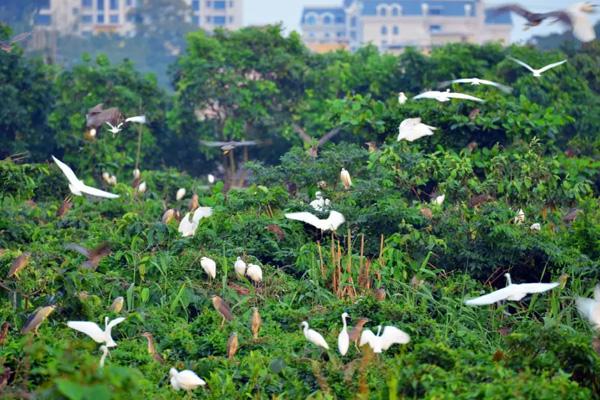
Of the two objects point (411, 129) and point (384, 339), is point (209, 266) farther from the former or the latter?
point (411, 129)

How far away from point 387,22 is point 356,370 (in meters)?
87.7

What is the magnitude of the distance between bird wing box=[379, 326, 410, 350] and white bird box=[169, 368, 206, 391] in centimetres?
87

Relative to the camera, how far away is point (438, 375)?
5605 mm

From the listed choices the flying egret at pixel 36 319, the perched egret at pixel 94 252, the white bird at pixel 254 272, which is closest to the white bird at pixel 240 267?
the white bird at pixel 254 272

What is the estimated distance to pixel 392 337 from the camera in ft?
20.5

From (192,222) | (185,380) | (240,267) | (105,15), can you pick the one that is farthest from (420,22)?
(185,380)

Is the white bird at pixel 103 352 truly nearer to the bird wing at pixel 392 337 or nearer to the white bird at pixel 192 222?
the bird wing at pixel 392 337

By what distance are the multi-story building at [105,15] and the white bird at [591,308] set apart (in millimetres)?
66392

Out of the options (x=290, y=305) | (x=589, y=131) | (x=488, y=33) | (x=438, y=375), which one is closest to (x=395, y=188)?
(x=290, y=305)

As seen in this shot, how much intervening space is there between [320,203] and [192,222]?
3.03 feet

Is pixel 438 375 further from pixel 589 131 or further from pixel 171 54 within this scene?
pixel 171 54

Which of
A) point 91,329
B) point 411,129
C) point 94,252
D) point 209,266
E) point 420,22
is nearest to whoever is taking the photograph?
point 91,329

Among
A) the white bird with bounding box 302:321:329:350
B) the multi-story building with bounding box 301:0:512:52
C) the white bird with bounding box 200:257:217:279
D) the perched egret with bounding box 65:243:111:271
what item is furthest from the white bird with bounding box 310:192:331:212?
the multi-story building with bounding box 301:0:512:52

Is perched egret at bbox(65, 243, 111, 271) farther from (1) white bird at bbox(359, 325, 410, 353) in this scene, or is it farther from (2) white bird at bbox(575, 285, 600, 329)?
(2) white bird at bbox(575, 285, 600, 329)
